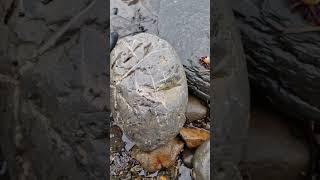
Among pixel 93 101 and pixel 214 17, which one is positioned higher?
pixel 214 17

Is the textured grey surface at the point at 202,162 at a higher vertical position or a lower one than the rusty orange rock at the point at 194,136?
lower

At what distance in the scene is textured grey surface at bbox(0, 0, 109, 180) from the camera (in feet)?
3.15

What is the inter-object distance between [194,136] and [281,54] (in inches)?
23.1

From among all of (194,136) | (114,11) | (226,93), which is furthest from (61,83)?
(194,136)

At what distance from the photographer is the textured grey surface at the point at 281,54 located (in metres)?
1.17

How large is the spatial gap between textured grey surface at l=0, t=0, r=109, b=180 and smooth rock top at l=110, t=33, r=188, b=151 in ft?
1.85

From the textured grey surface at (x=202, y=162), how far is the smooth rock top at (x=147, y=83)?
16 centimetres

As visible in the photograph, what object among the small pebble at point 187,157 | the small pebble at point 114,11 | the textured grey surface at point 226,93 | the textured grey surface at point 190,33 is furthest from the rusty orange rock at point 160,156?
the textured grey surface at point 226,93

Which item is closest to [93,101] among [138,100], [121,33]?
[138,100]

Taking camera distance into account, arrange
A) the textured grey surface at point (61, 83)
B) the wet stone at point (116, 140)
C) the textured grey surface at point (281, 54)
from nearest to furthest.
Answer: the textured grey surface at point (61, 83)
the textured grey surface at point (281, 54)
the wet stone at point (116, 140)

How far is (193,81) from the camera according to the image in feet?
5.35

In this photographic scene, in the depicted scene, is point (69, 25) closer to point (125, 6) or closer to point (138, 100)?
point (138, 100)

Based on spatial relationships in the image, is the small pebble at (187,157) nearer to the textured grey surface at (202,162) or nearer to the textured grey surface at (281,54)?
the textured grey surface at (202,162)

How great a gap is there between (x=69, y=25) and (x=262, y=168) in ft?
2.29
